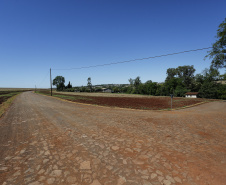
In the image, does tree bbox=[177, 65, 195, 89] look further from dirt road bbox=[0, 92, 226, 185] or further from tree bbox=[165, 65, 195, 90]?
dirt road bbox=[0, 92, 226, 185]

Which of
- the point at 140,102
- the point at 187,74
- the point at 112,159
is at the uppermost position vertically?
the point at 187,74

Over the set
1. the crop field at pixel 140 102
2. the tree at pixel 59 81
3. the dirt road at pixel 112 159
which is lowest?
the crop field at pixel 140 102

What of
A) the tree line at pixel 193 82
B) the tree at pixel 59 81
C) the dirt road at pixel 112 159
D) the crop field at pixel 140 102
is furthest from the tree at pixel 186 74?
the tree at pixel 59 81

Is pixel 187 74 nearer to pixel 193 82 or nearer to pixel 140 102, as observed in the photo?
pixel 193 82

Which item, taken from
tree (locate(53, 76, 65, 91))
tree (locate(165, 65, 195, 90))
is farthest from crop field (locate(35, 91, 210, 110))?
tree (locate(53, 76, 65, 91))

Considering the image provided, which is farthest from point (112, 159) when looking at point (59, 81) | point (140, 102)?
point (59, 81)

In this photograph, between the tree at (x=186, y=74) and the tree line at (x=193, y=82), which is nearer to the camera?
the tree line at (x=193, y=82)

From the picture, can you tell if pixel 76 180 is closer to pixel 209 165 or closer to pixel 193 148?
pixel 209 165

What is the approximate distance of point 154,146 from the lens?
3844mm

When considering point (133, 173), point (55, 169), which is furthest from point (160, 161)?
point (55, 169)

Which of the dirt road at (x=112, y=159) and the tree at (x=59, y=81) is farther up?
the tree at (x=59, y=81)

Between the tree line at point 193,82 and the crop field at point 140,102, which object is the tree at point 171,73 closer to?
the tree line at point 193,82

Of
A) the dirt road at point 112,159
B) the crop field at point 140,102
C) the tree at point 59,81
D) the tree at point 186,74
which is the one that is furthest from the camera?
the tree at point 59,81

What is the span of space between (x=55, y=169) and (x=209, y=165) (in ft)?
13.3
